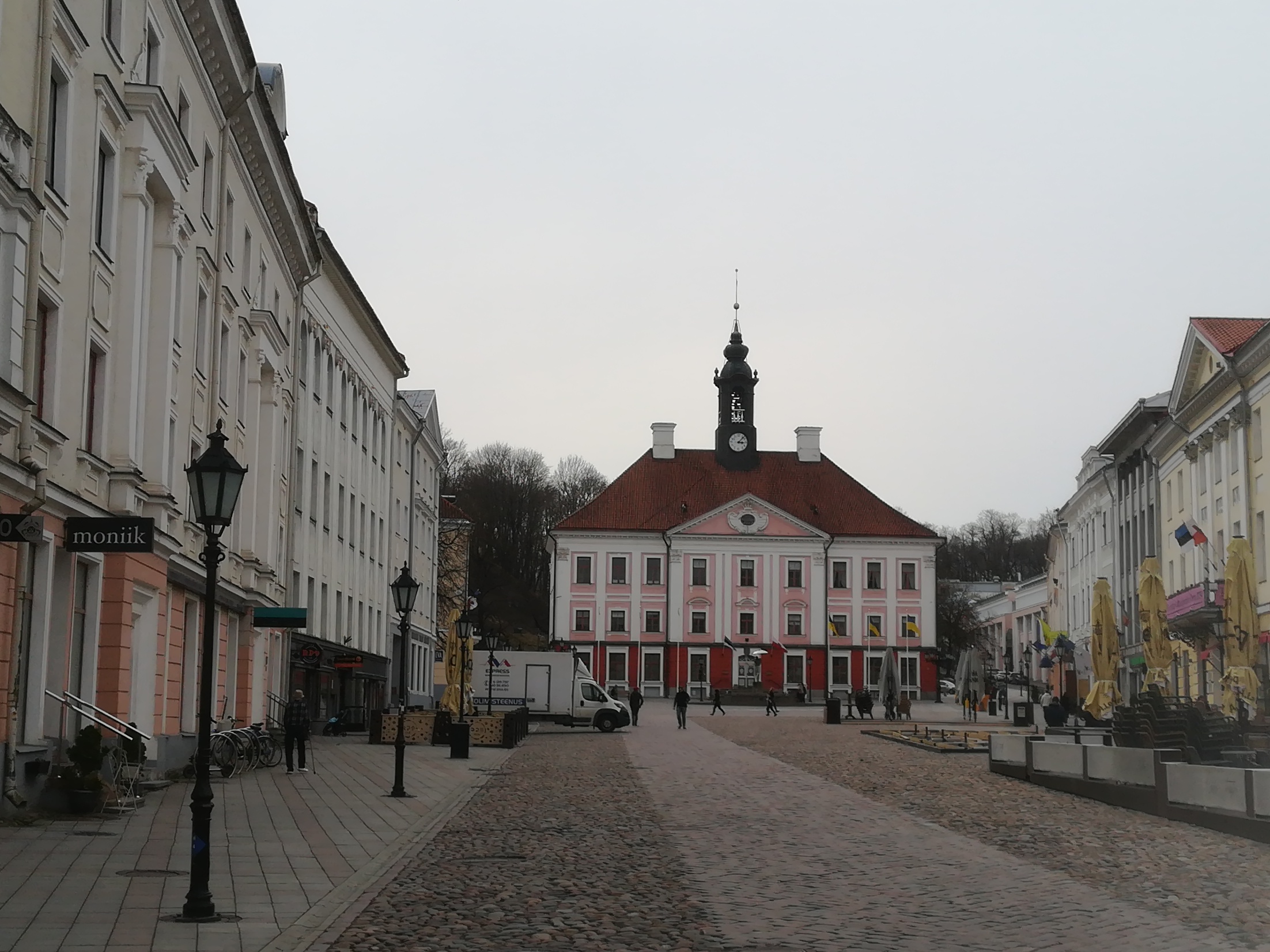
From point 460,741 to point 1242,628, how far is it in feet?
51.6

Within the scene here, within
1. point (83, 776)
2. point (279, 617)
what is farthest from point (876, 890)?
point (279, 617)

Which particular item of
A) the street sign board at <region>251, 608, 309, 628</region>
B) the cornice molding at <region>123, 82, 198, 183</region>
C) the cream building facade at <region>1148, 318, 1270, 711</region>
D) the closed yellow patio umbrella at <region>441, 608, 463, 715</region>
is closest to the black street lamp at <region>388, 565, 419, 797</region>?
the street sign board at <region>251, 608, 309, 628</region>

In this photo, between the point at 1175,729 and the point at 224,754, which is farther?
the point at 224,754

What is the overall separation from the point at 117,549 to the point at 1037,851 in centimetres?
1098

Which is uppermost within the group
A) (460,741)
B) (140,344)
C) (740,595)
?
(740,595)

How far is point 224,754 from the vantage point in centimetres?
2527

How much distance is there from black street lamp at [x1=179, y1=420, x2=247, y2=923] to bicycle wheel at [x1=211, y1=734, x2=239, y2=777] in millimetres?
13081

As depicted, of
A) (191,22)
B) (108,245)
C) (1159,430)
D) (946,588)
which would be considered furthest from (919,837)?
(946,588)

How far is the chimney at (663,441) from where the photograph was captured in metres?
106

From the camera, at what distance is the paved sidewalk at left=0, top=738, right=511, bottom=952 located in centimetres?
1016

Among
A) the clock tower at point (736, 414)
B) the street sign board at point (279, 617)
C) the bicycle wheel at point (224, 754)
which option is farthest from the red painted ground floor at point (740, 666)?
the bicycle wheel at point (224, 754)

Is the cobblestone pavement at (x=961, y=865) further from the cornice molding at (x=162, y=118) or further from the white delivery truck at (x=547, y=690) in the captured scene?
the white delivery truck at (x=547, y=690)

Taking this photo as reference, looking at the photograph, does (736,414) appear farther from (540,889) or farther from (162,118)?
(540,889)

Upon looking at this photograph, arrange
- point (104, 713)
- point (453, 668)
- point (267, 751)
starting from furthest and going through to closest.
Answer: point (453, 668), point (267, 751), point (104, 713)
